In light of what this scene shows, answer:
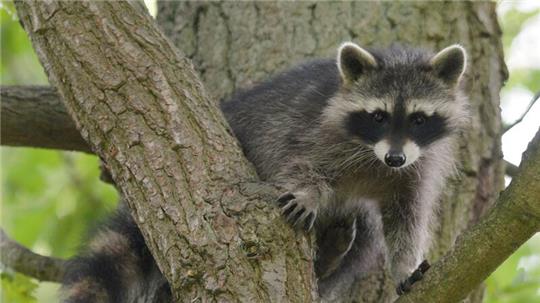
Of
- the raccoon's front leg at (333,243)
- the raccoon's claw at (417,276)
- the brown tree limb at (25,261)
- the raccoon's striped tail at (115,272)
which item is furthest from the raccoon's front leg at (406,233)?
the brown tree limb at (25,261)

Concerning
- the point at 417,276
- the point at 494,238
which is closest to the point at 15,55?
the point at 417,276

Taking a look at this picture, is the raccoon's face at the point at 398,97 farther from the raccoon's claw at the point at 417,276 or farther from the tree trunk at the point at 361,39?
the tree trunk at the point at 361,39

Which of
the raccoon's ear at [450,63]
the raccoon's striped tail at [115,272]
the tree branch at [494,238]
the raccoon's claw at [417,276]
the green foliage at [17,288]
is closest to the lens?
the tree branch at [494,238]

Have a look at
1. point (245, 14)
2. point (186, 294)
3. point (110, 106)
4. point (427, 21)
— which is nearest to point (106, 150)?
point (110, 106)

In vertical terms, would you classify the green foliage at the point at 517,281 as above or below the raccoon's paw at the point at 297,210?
below

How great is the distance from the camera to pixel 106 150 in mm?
3502

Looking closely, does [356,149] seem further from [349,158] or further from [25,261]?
[25,261]

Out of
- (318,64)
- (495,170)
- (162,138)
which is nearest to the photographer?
(162,138)

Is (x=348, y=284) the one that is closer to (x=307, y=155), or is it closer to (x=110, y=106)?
(x=307, y=155)

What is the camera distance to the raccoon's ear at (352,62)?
400cm

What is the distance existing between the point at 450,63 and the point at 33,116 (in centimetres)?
226

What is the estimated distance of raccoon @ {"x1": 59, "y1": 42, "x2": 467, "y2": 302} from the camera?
3.95 metres

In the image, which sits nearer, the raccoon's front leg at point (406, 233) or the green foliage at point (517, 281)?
the raccoon's front leg at point (406, 233)

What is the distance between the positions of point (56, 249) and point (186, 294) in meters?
2.29
